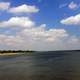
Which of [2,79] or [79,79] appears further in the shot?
[2,79]

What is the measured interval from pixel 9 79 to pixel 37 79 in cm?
405

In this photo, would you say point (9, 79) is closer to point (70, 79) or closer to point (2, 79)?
point (2, 79)

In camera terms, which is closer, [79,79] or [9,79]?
[79,79]

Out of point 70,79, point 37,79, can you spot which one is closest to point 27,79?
point 37,79

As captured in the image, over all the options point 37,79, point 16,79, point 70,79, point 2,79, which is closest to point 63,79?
point 70,79

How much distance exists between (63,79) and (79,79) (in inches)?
92.8

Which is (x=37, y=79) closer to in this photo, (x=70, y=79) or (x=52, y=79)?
(x=52, y=79)

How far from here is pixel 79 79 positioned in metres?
27.7

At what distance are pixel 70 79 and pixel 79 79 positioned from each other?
4.48 feet

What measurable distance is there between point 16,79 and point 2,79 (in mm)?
2053

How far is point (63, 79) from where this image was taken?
28.9m

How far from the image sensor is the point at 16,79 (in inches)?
1158

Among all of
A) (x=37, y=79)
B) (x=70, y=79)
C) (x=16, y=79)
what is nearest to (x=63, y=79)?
(x=70, y=79)

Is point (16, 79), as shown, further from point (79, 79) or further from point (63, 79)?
point (79, 79)
